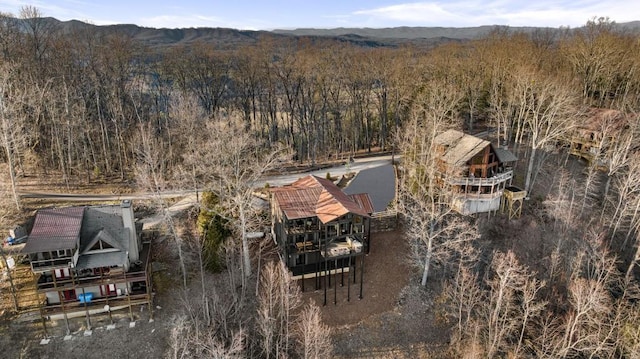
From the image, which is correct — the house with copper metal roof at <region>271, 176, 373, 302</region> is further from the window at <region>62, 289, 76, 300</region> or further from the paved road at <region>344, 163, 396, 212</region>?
the window at <region>62, 289, 76, 300</region>

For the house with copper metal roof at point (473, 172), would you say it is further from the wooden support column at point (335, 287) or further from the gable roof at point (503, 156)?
the wooden support column at point (335, 287)

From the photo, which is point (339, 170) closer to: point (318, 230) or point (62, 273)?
point (318, 230)

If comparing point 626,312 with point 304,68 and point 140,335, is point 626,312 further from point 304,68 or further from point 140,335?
point 304,68

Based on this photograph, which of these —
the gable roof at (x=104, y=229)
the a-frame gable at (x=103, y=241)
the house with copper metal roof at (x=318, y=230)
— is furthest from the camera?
the house with copper metal roof at (x=318, y=230)

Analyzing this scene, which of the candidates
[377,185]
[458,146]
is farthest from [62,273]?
[458,146]

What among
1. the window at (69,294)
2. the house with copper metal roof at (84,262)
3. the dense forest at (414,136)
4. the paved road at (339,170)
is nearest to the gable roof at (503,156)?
the dense forest at (414,136)
